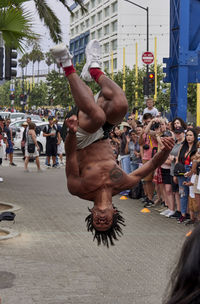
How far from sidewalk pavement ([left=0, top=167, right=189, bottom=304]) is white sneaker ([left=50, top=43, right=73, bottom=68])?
1.88 m

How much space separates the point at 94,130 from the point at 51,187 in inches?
471

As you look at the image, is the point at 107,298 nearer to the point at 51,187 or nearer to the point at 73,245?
the point at 73,245

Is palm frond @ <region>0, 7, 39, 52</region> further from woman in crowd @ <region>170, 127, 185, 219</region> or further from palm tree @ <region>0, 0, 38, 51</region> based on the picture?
woman in crowd @ <region>170, 127, 185, 219</region>

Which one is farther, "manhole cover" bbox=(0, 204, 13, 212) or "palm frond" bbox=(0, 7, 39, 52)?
"manhole cover" bbox=(0, 204, 13, 212)

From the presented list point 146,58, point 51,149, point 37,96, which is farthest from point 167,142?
point 37,96

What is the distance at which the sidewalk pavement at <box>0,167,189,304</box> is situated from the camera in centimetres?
673

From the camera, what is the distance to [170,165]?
11.7 m

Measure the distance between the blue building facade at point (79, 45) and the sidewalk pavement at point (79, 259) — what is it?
151 feet

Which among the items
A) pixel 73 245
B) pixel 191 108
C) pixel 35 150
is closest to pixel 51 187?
pixel 35 150

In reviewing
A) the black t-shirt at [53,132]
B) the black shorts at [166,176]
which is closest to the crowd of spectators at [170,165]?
the black shorts at [166,176]

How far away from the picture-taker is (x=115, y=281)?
7262 millimetres

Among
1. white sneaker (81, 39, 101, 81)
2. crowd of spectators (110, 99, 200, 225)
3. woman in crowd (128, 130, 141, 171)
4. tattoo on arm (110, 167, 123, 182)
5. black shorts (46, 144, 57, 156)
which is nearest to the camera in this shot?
tattoo on arm (110, 167, 123, 182)

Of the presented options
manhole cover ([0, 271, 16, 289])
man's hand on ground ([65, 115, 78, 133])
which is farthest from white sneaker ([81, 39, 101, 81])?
manhole cover ([0, 271, 16, 289])

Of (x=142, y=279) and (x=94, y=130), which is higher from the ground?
(x=94, y=130)
